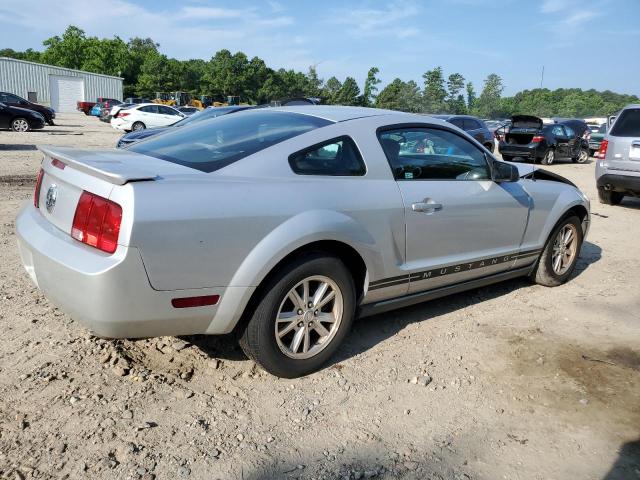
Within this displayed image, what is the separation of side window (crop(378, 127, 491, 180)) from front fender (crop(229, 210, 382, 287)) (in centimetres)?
58

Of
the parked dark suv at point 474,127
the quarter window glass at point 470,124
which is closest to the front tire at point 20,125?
the parked dark suv at point 474,127

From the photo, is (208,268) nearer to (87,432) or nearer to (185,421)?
(185,421)

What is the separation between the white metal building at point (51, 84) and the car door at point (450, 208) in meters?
51.5

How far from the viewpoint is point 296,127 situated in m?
3.37

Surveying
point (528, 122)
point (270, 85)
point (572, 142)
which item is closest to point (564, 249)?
point (528, 122)

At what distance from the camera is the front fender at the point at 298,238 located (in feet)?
9.11

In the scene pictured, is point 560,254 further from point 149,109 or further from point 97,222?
point 149,109

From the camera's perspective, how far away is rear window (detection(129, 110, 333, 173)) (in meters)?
3.06

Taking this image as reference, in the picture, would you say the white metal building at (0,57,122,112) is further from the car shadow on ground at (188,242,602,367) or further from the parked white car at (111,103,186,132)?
the car shadow on ground at (188,242,602,367)

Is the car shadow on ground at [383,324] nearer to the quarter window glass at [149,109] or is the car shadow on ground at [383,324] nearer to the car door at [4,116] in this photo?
the car door at [4,116]

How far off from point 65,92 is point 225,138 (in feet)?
186

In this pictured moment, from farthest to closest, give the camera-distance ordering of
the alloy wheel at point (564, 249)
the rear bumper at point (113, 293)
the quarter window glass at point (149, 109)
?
the quarter window glass at point (149, 109) → the alloy wheel at point (564, 249) → the rear bumper at point (113, 293)

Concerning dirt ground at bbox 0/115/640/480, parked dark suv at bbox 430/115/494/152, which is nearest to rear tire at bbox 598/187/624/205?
parked dark suv at bbox 430/115/494/152

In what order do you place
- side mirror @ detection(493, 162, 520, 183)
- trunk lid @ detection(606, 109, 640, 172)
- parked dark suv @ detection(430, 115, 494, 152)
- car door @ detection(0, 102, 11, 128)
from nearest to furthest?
side mirror @ detection(493, 162, 520, 183)
trunk lid @ detection(606, 109, 640, 172)
parked dark suv @ detection(430, 115, 494, 152)
car door @ detection(0, 102, 11, 128)
